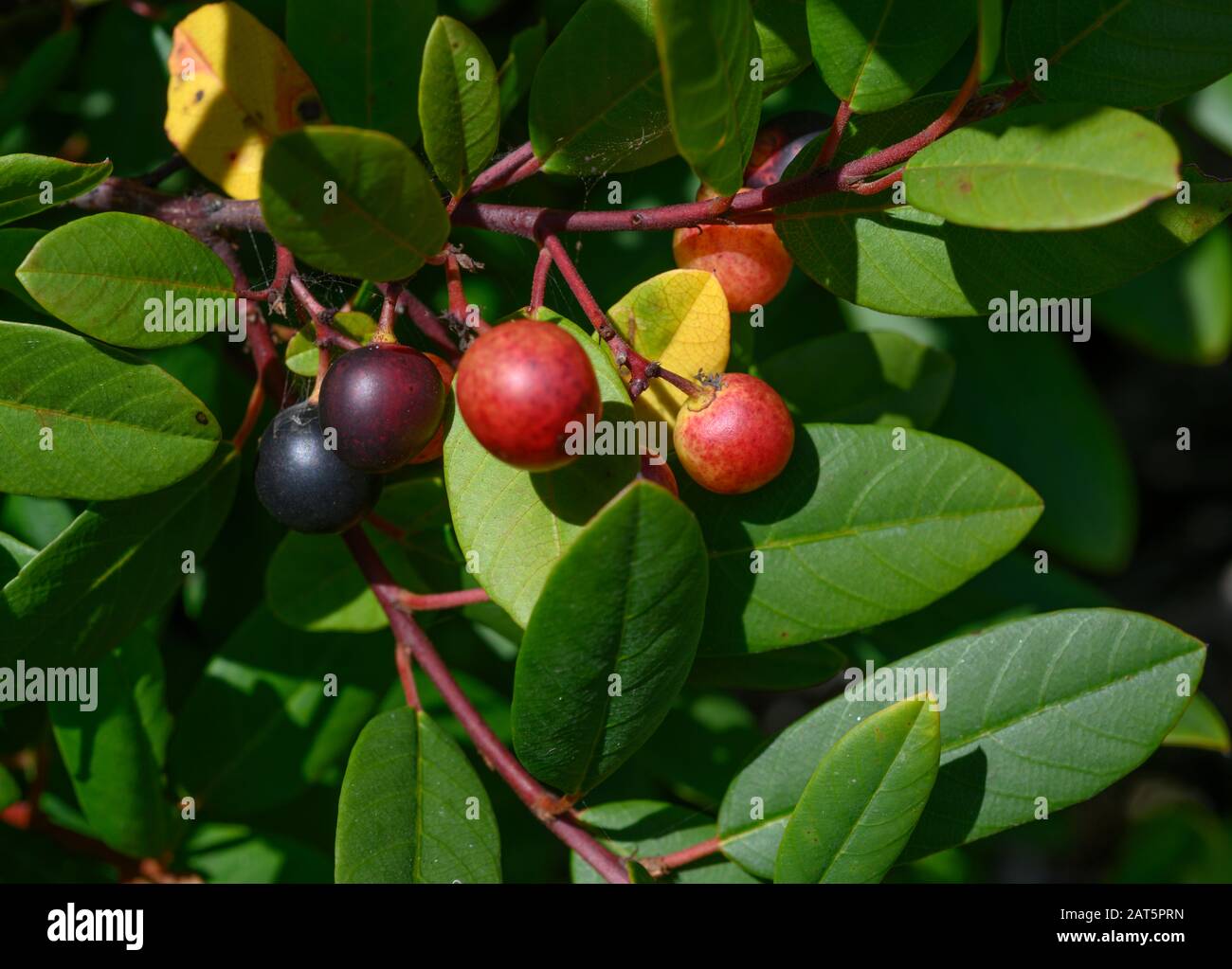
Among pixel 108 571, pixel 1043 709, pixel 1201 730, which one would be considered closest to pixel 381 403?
pixel 108 571

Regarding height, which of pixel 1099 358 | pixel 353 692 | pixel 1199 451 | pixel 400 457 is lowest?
pixel 353 692

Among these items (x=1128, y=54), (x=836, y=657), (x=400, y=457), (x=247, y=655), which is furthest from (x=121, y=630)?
(x=1128, y=54)

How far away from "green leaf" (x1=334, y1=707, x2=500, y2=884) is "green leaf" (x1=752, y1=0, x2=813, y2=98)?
0.99m

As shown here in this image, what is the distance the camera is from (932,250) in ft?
4.11

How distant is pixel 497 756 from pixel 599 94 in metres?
0.90

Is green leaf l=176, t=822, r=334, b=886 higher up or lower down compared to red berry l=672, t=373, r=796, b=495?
lower down

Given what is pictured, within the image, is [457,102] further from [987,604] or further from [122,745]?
[987,604]

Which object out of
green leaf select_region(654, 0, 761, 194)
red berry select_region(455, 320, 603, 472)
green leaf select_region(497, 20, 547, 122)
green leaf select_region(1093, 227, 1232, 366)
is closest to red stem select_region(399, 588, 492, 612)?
red berry select_region(455, 320, 603, 472)

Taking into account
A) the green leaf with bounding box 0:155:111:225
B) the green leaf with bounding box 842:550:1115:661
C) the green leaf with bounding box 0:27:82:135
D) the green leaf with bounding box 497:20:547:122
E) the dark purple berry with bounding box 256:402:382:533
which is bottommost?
the green leaf with bounding box 842:550:1115:661

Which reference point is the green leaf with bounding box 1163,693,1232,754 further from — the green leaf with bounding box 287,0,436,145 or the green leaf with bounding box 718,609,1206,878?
the green leaf with bounding box 287,0,436,145

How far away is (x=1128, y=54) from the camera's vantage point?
1.16 meters

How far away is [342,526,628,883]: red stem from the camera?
4.70ft

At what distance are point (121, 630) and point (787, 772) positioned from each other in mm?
992
